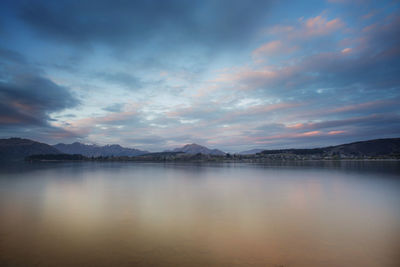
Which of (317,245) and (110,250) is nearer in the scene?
(110,250)

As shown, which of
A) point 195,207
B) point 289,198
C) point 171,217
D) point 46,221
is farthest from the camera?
point 289,198

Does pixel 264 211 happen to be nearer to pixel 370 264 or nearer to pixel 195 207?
pixel 195 207

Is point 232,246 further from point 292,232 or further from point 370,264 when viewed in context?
point 370,264

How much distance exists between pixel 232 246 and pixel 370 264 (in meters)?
6.44

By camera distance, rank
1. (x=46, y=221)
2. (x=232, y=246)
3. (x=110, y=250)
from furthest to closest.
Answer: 1. (x=46, y=221)
2. (x=232, y=246)
3. (x=110, y=250)

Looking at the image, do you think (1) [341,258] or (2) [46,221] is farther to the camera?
(2) [46,221]

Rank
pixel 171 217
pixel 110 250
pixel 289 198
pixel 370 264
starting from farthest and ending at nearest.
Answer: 1. pixel 289 198
2. pixel 171 217
3. pixel 110 250
4. pixel 370 264

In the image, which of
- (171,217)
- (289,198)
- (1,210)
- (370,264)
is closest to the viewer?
(370,264)

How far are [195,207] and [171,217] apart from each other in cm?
471

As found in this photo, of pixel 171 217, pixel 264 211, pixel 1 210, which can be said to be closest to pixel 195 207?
pixel 171 217

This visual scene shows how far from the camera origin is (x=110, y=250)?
11.0 metres

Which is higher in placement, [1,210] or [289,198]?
[1,210]

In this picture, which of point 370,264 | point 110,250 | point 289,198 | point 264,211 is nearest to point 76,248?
point 110,250

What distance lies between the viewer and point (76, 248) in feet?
36.8
